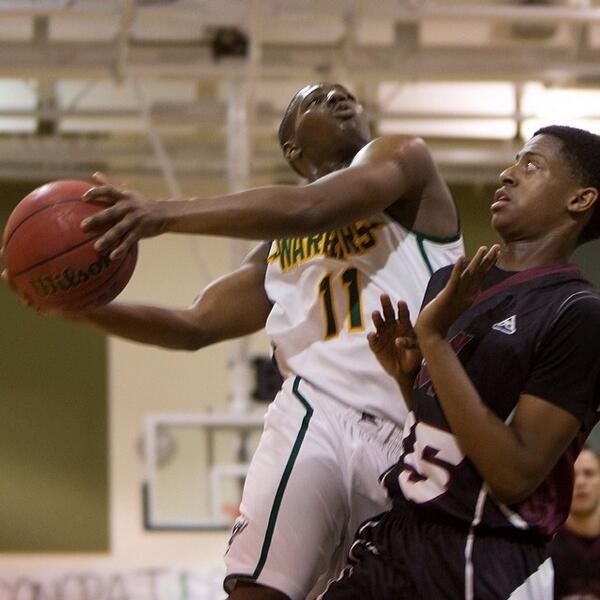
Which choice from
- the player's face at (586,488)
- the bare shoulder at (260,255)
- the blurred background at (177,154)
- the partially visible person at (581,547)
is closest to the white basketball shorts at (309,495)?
the bare shoulder at (260,255)

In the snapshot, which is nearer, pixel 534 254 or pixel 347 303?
pixel 534 254

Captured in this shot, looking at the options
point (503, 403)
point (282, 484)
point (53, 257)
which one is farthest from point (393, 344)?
point (53, 257)

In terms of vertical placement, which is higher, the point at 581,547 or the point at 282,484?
the point at 282,484

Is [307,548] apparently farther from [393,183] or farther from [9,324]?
[9,324]

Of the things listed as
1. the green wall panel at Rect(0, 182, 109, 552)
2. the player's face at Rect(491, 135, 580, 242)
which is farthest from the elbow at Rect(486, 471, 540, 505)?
the green wall panel at Rect(0, 182, 109, 552)

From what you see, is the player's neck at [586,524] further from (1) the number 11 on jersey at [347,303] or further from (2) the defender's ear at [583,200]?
(2) the defender's ear at [583,200]

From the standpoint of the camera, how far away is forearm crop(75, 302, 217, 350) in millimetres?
3699

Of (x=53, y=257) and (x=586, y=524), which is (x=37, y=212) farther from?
(x=586, y=524)

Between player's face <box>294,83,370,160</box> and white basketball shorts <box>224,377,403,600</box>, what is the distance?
781mm

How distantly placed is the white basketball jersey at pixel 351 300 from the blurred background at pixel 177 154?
17.4ft

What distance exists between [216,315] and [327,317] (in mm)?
566

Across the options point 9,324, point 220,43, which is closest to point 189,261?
point 9,324

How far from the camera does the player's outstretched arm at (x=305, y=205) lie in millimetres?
2764

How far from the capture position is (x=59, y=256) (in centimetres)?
292
